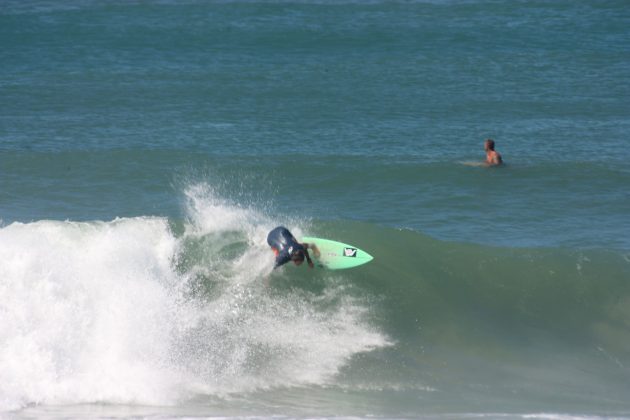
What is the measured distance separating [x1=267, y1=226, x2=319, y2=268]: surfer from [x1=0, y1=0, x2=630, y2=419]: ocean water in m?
0.66

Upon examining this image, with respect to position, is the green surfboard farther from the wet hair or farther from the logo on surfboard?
the wet hair

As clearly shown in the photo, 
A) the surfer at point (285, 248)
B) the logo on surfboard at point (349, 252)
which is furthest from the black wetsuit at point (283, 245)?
the logo on surfboard at point (349, 252)

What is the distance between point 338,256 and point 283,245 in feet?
3.43

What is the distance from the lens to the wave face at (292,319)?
38.1 ft

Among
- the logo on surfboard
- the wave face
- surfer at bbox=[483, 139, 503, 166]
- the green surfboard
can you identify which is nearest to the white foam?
the wave face

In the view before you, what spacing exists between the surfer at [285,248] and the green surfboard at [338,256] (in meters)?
0.41

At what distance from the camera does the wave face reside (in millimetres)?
11609

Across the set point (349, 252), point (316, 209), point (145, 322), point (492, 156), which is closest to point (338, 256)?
point (349, 252)

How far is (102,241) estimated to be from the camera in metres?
14.0

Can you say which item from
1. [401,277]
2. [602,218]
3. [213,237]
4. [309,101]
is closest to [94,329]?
[213,237]

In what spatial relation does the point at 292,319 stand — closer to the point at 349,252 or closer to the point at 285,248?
the point at 285,248

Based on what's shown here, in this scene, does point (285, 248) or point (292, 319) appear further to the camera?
point (285, 248)

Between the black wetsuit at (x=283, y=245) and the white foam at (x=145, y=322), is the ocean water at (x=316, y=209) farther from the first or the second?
the black wetsuit at (x=283, y=245)

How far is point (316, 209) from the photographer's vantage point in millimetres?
17141
